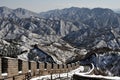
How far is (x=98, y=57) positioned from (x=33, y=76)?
123 metres

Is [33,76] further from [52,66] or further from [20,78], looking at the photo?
[52,66]

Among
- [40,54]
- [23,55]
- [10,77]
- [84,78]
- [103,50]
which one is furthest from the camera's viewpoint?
[40,54]

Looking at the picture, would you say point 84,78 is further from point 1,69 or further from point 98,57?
point 98,57

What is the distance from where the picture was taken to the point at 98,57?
151500 mm

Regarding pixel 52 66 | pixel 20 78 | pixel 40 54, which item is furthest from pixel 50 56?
pixel 20 78

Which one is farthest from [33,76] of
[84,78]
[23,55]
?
[23,55]

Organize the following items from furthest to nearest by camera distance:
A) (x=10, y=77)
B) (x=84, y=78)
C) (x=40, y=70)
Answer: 1. (x=40, y=70)
2. (x=10, y=77)
3. (x=84, y=78)

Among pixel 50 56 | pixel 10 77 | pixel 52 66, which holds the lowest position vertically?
pixel 50 56

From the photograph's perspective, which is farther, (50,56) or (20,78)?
(50,56)

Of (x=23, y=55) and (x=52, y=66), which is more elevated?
(x=52, y=66)

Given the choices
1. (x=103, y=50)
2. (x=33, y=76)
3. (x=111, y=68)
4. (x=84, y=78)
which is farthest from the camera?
(x=103, y=50)

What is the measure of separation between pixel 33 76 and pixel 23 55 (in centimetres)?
15578

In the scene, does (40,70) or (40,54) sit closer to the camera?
(40,70)

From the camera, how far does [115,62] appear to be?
150 metres
